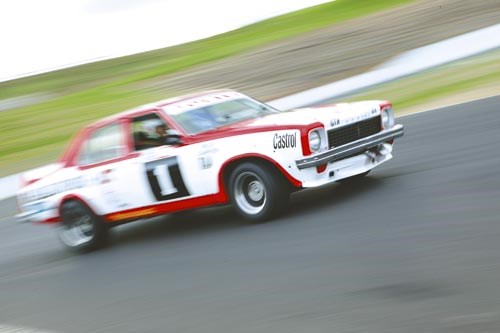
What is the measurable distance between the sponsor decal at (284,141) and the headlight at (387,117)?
133 cm

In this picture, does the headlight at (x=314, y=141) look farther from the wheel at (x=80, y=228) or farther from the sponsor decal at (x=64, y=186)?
the wheel at (x=80, y=228)

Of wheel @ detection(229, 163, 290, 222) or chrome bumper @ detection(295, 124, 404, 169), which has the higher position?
chrome bumper @ detection(295, 124, 404, 169)

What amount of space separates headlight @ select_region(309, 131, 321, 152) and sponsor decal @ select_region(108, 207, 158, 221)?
1980 millimetres

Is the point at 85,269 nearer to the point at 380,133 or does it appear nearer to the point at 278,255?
the point at 278,255

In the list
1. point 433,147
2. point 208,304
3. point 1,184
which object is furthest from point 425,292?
point 1,184

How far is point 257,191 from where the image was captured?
311 inches

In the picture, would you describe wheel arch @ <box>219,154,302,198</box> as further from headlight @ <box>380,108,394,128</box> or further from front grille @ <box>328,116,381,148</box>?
headlight @ <box>380,108,394,128</box>

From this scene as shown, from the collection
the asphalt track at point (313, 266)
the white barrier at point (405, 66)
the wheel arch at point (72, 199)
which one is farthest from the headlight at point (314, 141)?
the white barrier at point (405, 66)

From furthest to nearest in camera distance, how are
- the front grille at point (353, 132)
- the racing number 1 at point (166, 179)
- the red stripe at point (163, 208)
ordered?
the racing number 1 at point (166, 179) → the red stripe at point (163, 208) → the front grille at point (353, 132)

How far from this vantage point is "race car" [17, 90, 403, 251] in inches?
301

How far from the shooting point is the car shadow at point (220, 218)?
8.20m

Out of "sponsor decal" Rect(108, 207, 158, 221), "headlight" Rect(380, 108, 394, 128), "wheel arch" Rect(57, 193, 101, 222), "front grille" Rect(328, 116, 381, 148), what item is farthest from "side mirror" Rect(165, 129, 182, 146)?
"headlight" Rect(380, 108, 394, 128)

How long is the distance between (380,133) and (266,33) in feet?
A: 107

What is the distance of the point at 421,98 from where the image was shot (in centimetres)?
1593
